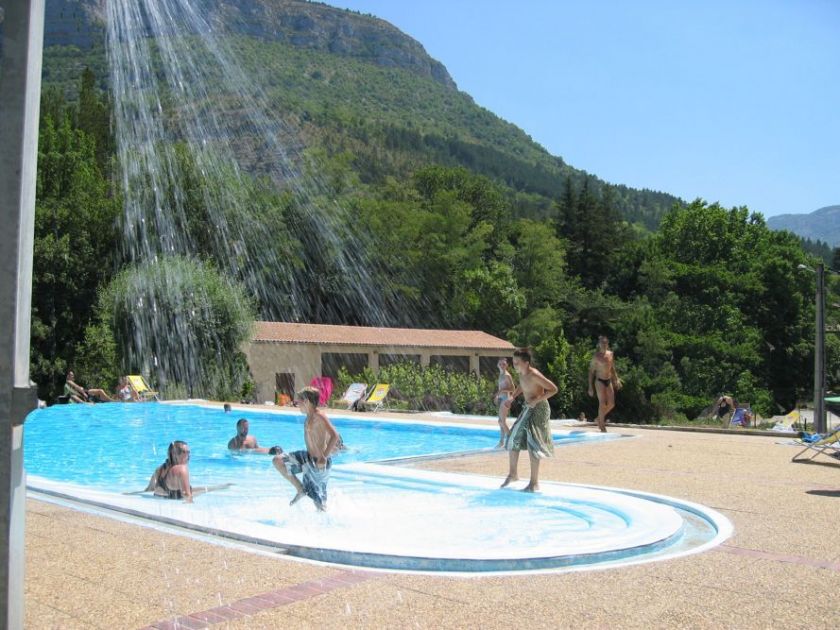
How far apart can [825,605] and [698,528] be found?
7.82 ft

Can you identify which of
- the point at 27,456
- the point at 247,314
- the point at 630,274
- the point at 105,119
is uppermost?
the point at 105,119

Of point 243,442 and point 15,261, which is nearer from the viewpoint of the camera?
point 15,261

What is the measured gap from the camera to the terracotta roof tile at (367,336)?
111 ft

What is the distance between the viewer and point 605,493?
8.09 m

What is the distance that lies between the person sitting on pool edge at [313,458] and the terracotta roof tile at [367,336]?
23235 millimetres

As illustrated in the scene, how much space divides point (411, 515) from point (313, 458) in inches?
42.4

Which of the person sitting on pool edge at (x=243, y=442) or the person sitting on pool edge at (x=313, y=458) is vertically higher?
the person sitting on pool edge at (x=313, y=458)

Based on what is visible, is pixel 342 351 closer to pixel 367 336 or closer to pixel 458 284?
pixel 367 336

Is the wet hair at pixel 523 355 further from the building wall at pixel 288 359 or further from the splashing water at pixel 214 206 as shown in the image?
the building wall at pixel 288 359

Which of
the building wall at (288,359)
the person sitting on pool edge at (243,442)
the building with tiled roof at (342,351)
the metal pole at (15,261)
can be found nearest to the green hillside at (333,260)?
the building wall at (288,359)

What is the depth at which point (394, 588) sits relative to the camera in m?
4.74

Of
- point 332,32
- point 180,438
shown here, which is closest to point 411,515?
point 180,438

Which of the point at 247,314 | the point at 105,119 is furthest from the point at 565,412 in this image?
the point at 105,119

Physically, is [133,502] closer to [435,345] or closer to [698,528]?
[698,528]
